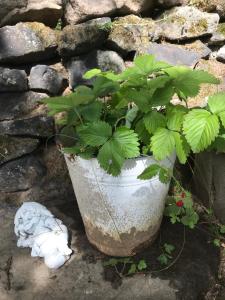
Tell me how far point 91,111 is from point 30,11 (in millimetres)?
1395

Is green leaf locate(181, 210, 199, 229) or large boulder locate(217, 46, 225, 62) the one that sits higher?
large boulder locate(217, 46, 225, 62)

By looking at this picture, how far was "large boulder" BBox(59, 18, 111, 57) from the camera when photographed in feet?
10.1

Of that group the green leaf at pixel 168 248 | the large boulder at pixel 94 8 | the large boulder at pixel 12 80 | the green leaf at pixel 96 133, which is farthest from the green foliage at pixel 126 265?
the large boulder at pixel 94 8

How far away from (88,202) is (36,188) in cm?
84

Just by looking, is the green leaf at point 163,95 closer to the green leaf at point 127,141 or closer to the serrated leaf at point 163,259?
the green leaf at point 127,141

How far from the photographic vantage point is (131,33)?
130 inches

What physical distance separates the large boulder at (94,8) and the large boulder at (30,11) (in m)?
0.09

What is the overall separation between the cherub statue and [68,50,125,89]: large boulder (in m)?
1.01

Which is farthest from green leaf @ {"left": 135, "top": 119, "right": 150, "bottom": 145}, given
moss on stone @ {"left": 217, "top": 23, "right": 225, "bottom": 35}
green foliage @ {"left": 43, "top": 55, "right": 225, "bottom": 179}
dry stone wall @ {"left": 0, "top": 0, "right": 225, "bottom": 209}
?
moss on stone @ {"left": 217, "top": 23, "right": 225, "bottom": 35}

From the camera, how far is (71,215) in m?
2.82

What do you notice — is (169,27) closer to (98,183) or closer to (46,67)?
(46,67)

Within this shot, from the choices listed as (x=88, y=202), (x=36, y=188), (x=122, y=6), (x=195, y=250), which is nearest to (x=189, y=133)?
(x=88, y=202)

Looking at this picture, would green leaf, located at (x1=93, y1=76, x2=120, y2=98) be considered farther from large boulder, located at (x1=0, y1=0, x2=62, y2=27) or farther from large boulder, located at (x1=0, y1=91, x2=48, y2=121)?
large boulder, located at (x1=0, y1=0, x2=62, y2=27)

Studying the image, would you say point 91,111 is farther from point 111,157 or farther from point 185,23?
point 185,23
